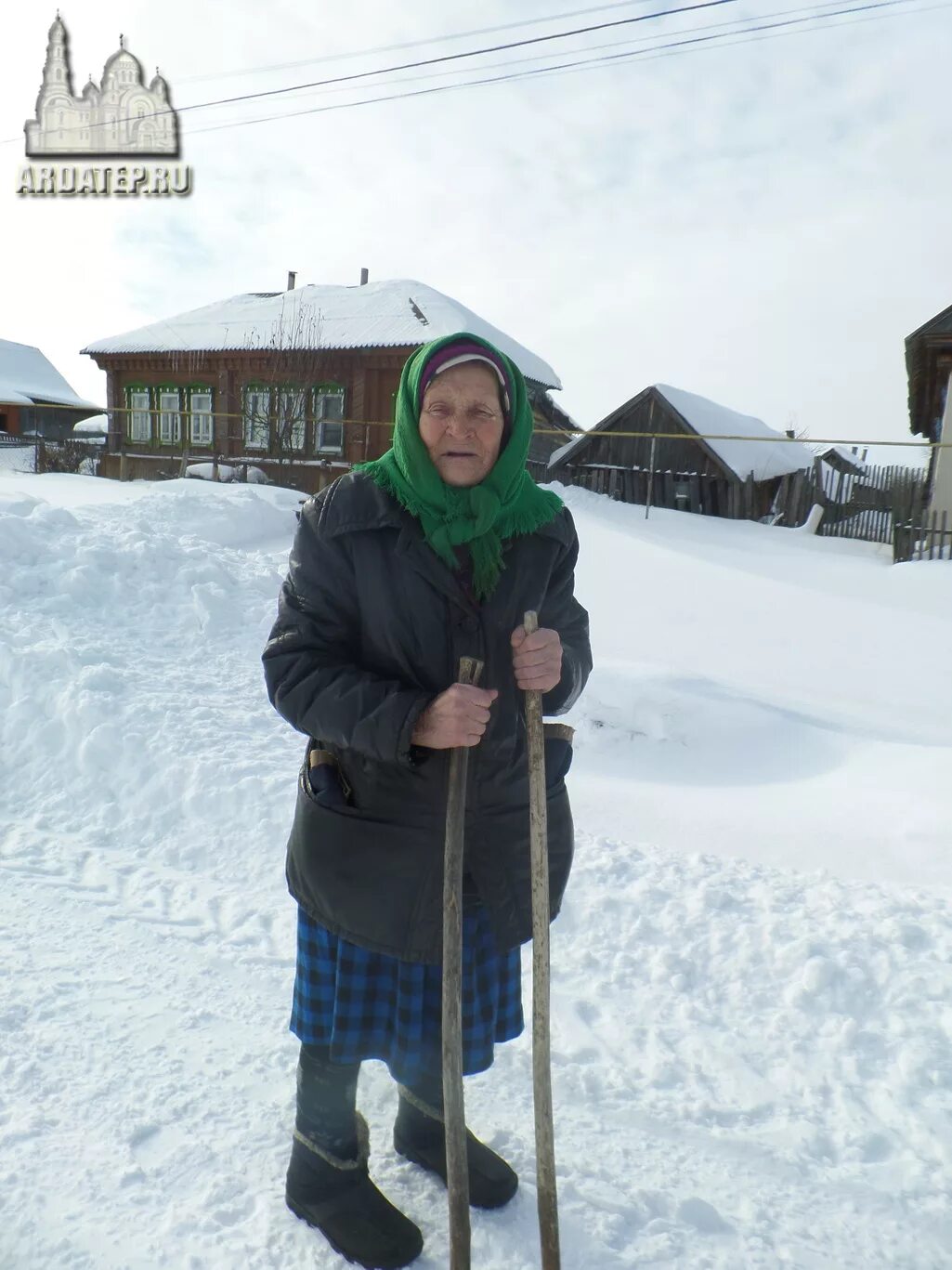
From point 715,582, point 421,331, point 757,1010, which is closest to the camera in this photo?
point 757,1010

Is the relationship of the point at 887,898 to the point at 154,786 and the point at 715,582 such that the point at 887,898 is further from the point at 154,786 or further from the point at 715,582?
the point at 715,582

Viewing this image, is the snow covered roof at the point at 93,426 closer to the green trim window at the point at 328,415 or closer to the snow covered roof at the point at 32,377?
the snow covered roof at the point at 32,377

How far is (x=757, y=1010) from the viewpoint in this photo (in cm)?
236

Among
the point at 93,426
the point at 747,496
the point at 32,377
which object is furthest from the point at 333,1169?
the point at 32,377

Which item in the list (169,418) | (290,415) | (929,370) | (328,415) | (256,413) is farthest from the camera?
(169,418)

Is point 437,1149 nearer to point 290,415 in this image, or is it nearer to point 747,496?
point 747,496

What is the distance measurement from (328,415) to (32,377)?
943 inches

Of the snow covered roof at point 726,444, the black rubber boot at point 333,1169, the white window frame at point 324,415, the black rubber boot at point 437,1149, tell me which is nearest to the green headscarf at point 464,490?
Answer: the black rubber boot at point 333,1169

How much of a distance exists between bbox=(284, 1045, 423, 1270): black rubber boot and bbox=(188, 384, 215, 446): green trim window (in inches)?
792

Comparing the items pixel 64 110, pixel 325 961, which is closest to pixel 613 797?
pixel 325 961

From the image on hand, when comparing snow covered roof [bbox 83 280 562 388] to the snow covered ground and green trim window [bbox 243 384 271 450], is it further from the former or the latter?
the snow covered ground

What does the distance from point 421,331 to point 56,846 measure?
52.9ft

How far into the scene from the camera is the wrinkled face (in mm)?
1511

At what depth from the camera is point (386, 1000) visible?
1.64 metres
